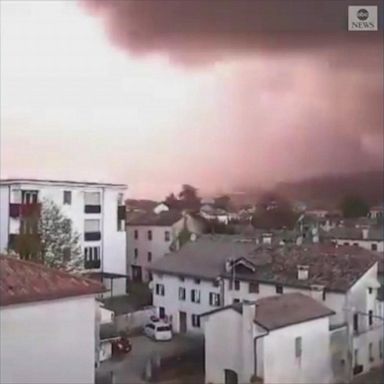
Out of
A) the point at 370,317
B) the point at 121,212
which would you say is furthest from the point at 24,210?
the point at 370,317

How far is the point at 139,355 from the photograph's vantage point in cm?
202

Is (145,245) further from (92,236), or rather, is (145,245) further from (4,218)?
(4,218)

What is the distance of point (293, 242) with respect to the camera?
2105mm

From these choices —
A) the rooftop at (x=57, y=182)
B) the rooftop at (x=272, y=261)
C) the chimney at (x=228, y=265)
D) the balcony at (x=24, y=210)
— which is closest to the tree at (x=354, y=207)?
the rooftop at (x=272, y=261)

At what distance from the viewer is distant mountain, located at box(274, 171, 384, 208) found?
6.91ft

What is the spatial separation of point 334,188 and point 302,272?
331 millimetres

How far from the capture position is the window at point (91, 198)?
6.66ft

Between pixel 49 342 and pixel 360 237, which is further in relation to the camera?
pixel 360 237

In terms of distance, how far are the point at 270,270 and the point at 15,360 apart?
0.92 metres

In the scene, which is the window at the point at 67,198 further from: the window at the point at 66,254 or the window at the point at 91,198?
→ the window at the point at 66,254

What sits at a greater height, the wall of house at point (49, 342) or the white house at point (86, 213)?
the white house at point (86, 213)

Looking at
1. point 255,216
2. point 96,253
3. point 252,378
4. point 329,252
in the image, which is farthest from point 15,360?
point 329,252

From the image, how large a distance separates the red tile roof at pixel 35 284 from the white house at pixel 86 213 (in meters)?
0.06

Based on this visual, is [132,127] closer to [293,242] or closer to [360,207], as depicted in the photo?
[293,242]
